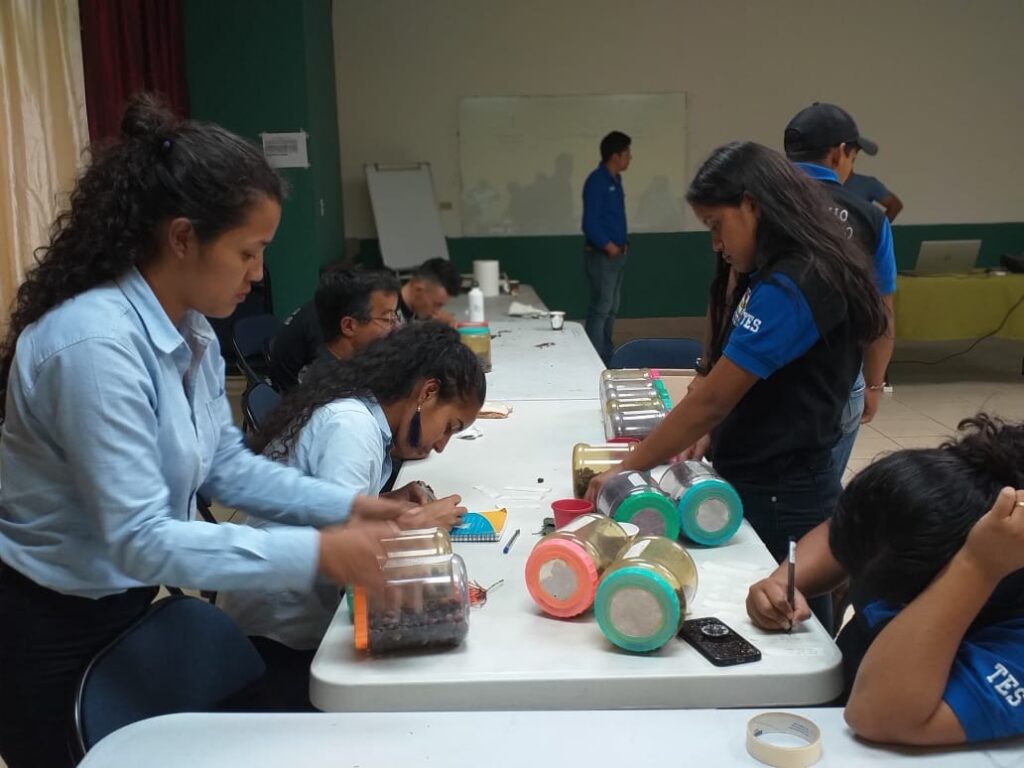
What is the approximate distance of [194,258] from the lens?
1.18 m

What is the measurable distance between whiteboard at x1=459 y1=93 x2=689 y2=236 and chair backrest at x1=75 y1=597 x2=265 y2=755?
6733 mm

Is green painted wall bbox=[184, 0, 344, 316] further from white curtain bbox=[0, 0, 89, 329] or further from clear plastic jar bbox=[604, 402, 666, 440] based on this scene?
clear plastic jar bbox=[604, 402, 666, 440]

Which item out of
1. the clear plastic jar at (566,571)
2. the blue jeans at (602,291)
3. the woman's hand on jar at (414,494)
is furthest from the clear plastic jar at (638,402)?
the blue jeans at (602,291)

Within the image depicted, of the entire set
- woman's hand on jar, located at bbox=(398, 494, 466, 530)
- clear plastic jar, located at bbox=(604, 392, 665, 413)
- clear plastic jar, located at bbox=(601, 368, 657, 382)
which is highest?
woman's hand on jar, located at bbox=(398, 494, 466, 530)

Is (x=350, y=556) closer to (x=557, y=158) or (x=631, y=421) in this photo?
(x=631, y=421)

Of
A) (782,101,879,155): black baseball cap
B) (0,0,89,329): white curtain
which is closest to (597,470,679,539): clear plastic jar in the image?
(782,101,879,155): black baseball cap

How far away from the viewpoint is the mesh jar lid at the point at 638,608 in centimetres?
120

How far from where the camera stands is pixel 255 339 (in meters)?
4.09

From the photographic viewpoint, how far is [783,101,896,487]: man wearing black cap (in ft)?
8.14

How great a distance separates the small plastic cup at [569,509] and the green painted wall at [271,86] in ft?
14.0

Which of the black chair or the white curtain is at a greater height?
the white curtain

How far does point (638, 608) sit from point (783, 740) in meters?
0.25

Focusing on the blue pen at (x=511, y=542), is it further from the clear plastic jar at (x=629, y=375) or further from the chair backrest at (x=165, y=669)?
the clear plastic jar at (x=629, y=375)

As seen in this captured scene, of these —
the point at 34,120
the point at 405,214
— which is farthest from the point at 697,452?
the point at 405,214
